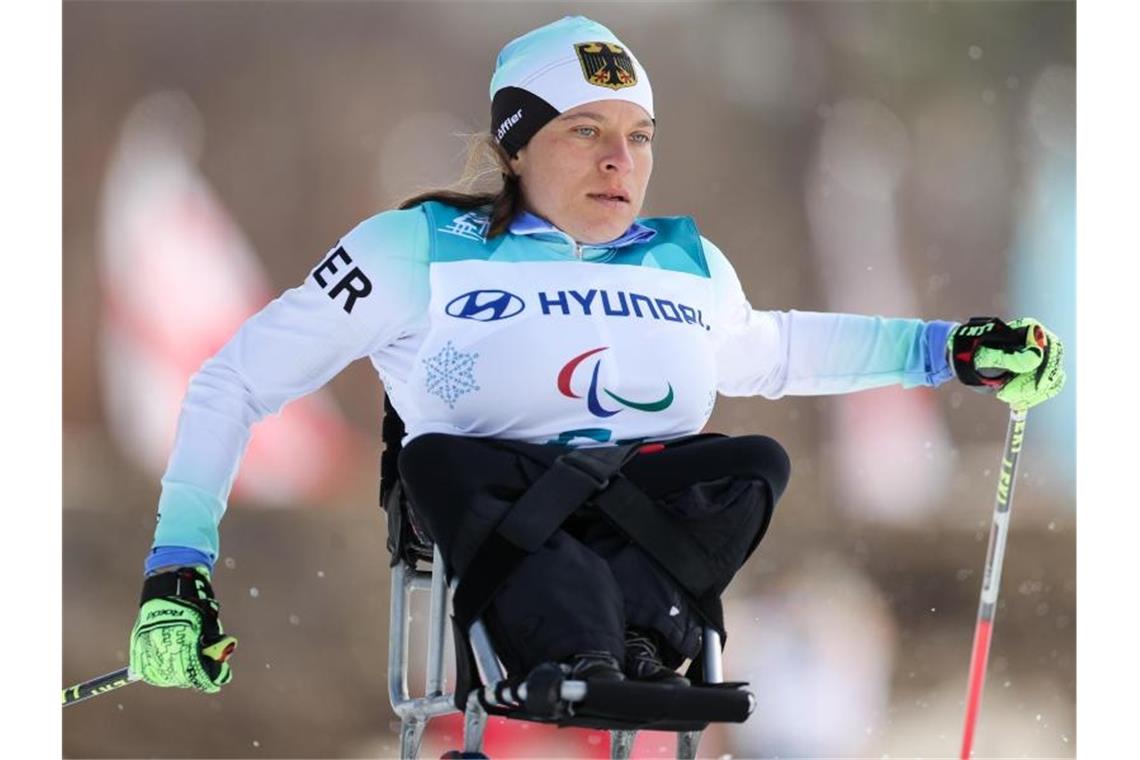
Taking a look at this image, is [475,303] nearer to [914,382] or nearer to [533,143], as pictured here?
[533,143]

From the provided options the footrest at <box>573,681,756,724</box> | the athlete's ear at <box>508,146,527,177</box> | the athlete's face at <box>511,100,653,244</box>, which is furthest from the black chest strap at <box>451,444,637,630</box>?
the athlete's ear at <box>508,146,527,177</box>

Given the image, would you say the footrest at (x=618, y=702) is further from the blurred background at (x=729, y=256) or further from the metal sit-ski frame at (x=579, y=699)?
the blurred background at (x=729, y=256)

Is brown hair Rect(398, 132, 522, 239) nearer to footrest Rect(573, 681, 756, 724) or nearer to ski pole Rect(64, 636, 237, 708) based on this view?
ski pole Rect(64, 636, 237, 708)

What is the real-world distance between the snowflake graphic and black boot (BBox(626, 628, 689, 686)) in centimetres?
47

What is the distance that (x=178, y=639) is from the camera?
2352 millimetres

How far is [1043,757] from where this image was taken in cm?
475

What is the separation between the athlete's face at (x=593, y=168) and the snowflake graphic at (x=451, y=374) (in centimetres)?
30

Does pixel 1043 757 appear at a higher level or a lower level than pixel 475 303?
lower

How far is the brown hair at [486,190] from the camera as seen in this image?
2732mm

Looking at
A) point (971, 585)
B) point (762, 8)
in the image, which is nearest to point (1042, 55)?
point (762, 8)

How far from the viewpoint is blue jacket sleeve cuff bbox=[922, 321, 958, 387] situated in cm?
294

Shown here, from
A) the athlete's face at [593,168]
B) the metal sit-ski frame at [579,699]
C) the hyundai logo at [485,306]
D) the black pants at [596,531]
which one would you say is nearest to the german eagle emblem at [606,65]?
the athlete's face at [593,168]
